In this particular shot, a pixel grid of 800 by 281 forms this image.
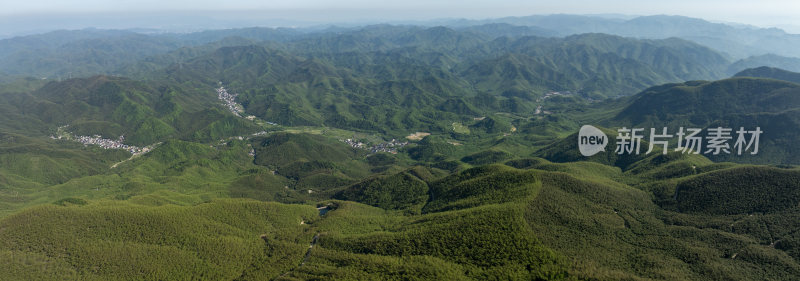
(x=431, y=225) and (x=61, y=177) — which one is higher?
(x=431, y=225)

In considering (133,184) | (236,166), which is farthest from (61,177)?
(236,166)

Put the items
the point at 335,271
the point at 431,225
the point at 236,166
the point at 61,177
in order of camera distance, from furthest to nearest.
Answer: the point at 236,166, the point at 61,177, the point at 431,225, the point at 335,271

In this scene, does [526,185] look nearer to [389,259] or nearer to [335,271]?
[389,259]

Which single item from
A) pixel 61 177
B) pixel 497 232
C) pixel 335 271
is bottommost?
A: pixel 61 177

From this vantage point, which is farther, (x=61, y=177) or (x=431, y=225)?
(x=61, y=177)

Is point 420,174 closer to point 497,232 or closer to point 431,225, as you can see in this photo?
point 431,225

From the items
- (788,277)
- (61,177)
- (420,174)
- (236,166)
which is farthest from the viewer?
(236,166)

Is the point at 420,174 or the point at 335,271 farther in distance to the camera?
the point at 420,174

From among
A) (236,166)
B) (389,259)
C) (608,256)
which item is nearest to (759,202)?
(608,256)

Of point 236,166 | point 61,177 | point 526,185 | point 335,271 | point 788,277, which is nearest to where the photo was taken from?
point 788,277
